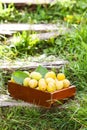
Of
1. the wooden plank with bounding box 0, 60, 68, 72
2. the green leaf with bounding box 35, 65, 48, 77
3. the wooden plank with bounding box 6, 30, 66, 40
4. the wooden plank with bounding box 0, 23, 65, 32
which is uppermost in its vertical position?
the wooden plank with bounding box 0, 23, 65, 32

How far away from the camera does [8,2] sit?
5621mm

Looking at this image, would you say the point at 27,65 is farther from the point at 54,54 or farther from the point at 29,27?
the point at 29,27

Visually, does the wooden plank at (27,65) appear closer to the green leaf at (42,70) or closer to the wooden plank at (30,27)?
the green leaf at (42,70)

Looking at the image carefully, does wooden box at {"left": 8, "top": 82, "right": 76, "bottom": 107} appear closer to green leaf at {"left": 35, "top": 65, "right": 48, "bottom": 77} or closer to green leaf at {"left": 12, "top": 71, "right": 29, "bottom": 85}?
green leaf at {"left": 12, "top": 71, "right": 29, "bottom": 85}

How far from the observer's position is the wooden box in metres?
3.62

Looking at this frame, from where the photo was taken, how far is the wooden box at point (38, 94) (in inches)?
143

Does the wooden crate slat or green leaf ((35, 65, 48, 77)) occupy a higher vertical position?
the wooden crate slat

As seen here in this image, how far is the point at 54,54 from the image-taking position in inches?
183

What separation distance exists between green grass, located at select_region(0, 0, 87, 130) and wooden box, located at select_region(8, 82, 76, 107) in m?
0.08

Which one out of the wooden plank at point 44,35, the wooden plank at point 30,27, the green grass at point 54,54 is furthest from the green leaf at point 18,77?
the wooden plank at point 30,27

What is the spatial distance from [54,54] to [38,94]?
1053 mm

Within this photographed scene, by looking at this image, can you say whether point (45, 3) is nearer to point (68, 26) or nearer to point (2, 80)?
point (68, 26)

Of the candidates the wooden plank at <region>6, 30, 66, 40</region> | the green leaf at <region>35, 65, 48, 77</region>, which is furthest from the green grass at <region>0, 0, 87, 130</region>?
the green leaf at <region>35, 65, 48, 77</region>

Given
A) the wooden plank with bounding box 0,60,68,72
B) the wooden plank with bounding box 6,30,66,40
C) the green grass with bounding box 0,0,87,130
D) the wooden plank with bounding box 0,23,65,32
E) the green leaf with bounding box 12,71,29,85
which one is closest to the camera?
the green grass with bounding box 0,0,87,130
